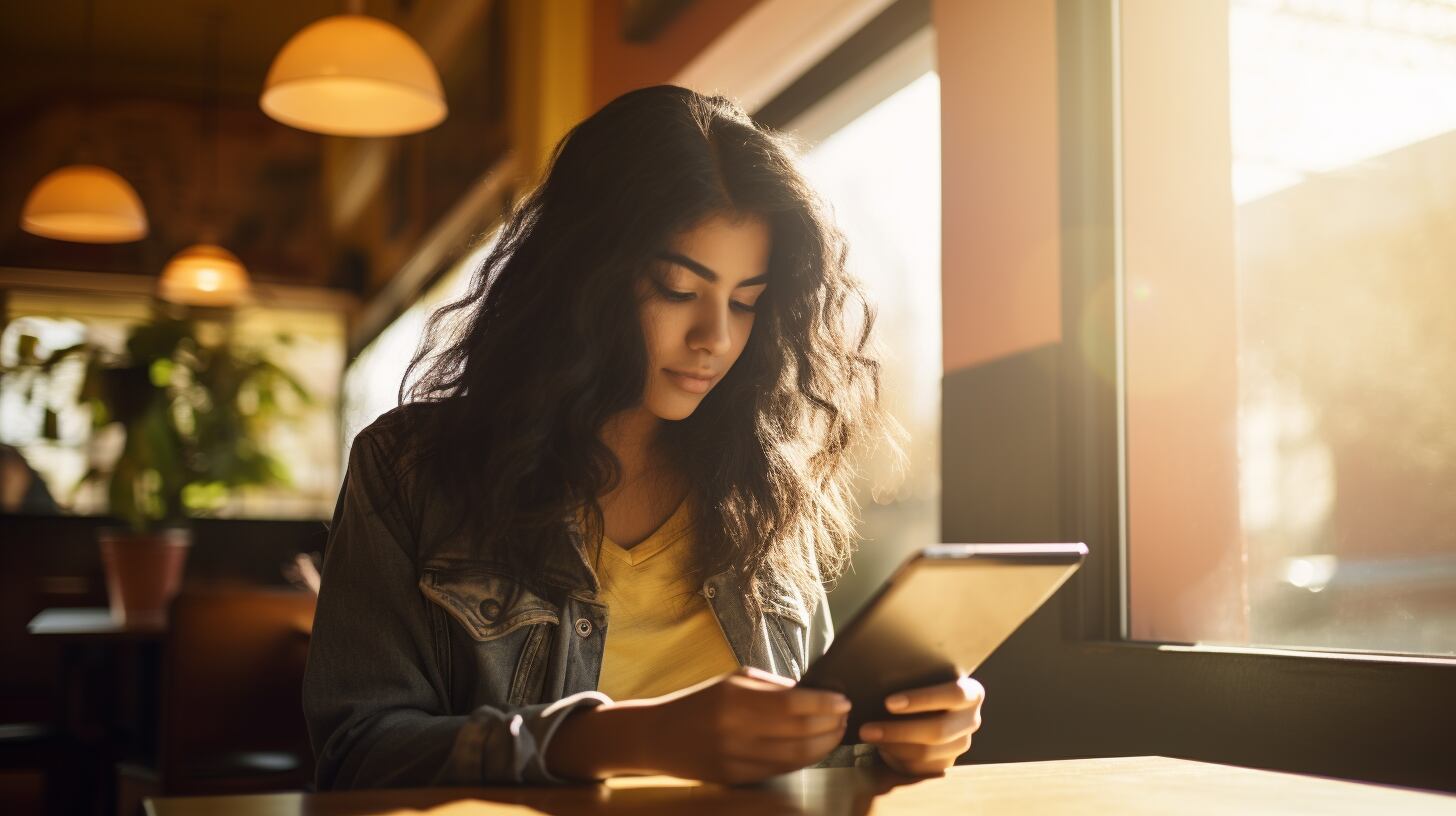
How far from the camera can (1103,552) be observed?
1736 mm

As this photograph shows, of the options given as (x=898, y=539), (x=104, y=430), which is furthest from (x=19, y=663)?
(x=898, y=539)

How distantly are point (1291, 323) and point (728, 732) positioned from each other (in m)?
1.03

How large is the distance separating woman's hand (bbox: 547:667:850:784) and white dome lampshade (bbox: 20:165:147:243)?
5.03 m

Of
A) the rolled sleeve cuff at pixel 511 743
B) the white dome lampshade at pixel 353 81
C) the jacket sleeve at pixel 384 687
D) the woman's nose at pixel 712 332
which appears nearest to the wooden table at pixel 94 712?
the white dome lampshade at pixel 353 81

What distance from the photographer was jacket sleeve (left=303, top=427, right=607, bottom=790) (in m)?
0.95

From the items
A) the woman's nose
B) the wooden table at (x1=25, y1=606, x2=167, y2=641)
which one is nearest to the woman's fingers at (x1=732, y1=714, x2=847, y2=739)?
the woman's nose

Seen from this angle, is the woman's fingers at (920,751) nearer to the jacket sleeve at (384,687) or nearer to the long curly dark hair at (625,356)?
the jacket sleeve at (384,687)

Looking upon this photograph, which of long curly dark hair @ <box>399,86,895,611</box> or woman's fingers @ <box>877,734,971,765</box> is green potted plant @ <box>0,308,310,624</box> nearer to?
long curly dark hair @ <box>399,86,895,611</box>

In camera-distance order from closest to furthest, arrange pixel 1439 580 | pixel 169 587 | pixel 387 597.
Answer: pixel 387 597, pixel 1439 580, pixel 169 587

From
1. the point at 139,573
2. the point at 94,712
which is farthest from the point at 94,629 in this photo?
the point at 94,712

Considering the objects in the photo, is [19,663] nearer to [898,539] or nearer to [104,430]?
[104,430]

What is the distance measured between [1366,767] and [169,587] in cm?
311

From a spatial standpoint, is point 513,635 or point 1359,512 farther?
point 1359,512

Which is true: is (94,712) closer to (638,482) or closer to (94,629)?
(94,629)
